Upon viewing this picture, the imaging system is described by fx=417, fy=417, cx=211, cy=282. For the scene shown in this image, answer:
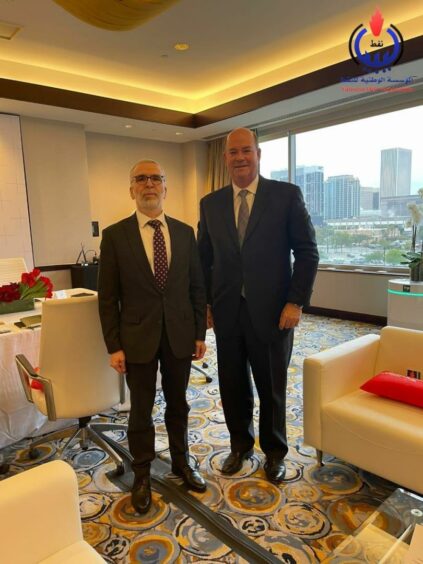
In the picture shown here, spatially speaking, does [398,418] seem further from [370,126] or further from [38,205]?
[38,205]

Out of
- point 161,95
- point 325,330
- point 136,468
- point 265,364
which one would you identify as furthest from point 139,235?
point 161,95

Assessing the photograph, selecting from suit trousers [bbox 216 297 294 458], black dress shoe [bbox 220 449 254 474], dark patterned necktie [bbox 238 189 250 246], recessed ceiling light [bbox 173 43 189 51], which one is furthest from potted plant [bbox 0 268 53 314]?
recessed ceiling light [bbox 173 43 189 51]

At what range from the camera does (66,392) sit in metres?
2.05

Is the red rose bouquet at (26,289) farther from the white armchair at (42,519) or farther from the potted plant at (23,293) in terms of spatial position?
the white armchair at (42,519)

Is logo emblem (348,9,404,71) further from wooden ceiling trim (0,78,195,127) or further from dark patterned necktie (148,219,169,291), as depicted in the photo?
dark patterned necktie (148,219,169,291)

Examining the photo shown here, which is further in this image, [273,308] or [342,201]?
[342,201]

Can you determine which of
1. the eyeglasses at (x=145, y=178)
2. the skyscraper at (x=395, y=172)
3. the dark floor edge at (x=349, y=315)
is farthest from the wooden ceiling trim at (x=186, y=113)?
the eyeglasses at (x=145, y=178)

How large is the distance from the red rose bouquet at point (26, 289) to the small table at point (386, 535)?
232cm

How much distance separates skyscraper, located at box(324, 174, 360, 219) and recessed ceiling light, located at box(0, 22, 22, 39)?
13.0ft

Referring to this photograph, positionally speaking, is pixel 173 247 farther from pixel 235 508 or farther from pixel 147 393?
pixel 235 508

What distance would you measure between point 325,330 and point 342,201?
70.7 inches

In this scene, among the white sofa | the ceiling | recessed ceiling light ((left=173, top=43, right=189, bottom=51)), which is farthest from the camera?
recessed ceiling light ((left=173, top=43, right=189, bottom=51))

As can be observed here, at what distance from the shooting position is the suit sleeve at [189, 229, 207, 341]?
1959 millimetres

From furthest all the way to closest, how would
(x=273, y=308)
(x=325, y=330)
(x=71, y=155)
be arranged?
(x=71, y=155)
(x=325, y=330)
(x=273, y=308)
